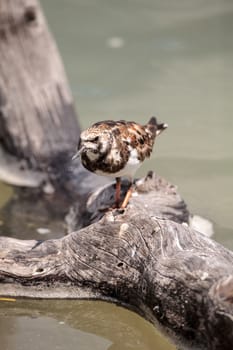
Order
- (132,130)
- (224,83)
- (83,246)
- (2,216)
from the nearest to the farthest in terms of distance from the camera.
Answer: (83,246) → (132,130) → (2,216) → (224,83)

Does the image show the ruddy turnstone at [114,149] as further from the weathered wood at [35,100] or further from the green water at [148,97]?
the weathered wood at [35,100]

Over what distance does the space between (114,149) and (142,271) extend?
1.77 ft

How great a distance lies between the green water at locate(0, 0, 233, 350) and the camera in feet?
11.4

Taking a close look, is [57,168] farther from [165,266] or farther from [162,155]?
[165,266]

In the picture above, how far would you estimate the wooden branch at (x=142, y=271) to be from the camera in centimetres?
302

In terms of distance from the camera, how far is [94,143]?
3553 mm

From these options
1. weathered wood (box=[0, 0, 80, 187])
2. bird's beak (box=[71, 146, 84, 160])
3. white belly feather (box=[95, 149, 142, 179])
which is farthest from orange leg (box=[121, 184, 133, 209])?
weathered wood (box=[0, 0, 80, 187])

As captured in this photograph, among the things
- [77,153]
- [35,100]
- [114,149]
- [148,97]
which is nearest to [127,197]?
[114,149]

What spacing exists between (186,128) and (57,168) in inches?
41.1

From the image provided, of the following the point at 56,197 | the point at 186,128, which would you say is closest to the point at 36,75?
the point at 56,197

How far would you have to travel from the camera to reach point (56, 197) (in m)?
5.01

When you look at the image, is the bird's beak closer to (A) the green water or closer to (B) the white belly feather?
(B) the white belly feather

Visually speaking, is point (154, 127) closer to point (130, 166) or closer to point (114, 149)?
point (130, 166)

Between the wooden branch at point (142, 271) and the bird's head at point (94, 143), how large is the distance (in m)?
0.25
